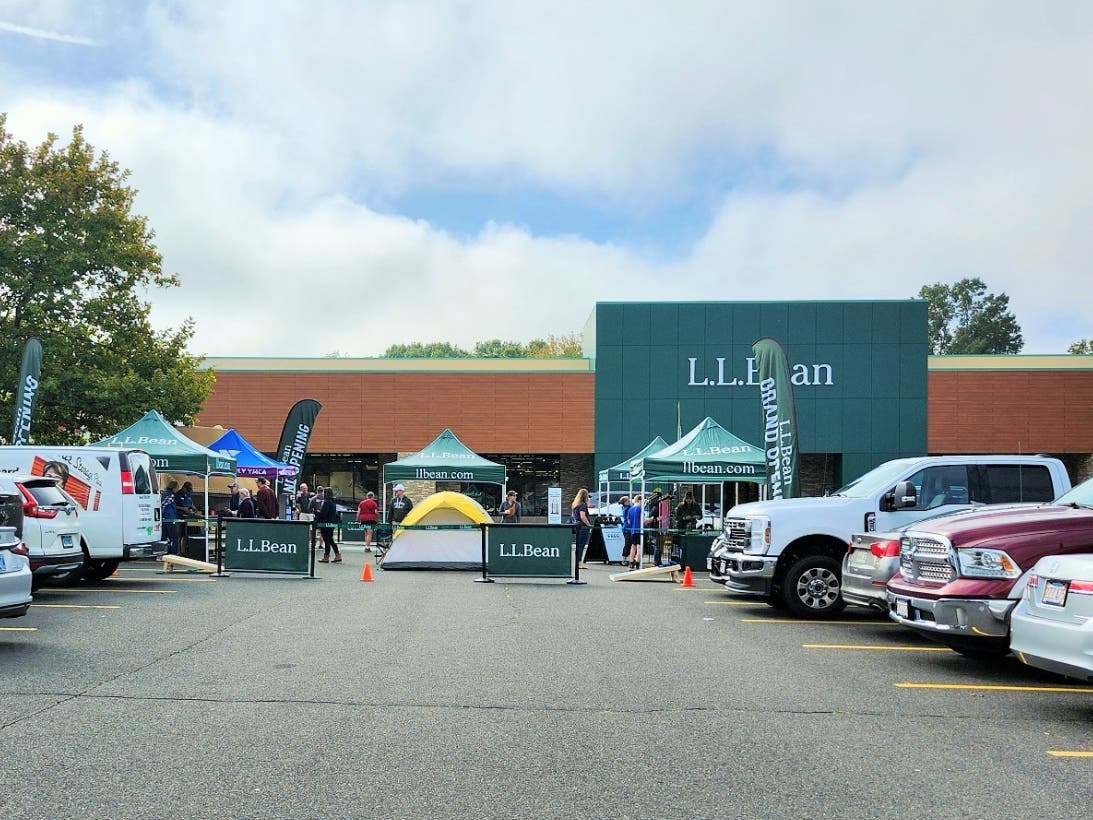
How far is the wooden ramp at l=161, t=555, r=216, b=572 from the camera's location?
754 inches

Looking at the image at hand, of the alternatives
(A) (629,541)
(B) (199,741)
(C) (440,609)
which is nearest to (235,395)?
(A) (629,541)

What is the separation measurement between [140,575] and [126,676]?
1099cm

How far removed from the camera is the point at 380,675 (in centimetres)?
880

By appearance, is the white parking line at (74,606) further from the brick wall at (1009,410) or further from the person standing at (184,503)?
the brick wall at (1009,410)

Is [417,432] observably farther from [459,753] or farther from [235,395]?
[459,753]

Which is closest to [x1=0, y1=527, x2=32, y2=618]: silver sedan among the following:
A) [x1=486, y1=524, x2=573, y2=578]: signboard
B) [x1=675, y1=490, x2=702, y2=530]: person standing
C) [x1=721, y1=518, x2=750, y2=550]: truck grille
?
[x1=721, y1=518, x2=750, y2=550]: truck grille

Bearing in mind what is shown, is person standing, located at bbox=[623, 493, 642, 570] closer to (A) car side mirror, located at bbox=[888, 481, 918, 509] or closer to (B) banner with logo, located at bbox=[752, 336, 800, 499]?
(B) banner with logo, located at bbox=[752, 336, 800, 499]

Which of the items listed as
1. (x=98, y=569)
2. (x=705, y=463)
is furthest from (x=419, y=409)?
(x=98, y=569)

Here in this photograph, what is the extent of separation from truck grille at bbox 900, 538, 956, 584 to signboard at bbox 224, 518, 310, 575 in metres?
11.3

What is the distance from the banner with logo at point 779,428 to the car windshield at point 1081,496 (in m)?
8.42

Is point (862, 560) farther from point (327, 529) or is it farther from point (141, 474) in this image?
point (327, 529)

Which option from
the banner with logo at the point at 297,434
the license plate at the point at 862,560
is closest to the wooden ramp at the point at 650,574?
the license plate at the point at 862,560

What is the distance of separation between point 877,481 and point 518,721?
809 cm

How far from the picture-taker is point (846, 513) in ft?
43.9
